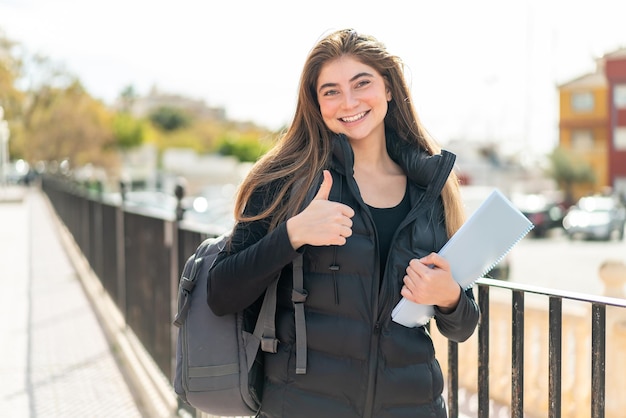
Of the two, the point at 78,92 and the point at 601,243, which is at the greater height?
the point at 78,92

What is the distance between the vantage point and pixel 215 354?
220 centimetres

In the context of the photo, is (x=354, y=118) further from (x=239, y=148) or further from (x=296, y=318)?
(x=239, y=148)

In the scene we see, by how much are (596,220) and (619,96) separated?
20.0 m

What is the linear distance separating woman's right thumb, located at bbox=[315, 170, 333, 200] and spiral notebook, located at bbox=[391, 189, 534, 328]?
1.10ft

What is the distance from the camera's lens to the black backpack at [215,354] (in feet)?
7.12

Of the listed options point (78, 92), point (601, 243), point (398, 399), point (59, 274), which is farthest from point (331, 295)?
point (78, 92)

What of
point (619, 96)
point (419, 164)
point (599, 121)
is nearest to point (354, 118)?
point (419, 164)

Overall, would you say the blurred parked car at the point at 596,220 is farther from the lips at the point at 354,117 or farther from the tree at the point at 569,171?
the lips at the point at 354,117

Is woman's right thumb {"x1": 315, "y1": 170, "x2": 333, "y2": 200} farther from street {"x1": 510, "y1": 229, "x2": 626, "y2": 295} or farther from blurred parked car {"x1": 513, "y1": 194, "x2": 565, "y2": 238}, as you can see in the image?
blurred parked car {"x1": 513, "y1": 194, "x2": 565, "y2": 238}

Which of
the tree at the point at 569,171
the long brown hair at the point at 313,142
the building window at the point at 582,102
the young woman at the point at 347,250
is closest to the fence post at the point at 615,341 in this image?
the long brown hair at the point at 313,142

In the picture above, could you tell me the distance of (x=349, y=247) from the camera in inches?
78.4

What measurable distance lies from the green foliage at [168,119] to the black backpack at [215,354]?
12486 cm

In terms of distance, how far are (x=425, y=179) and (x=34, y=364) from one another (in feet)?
17.9

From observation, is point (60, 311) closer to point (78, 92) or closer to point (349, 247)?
point (349, 247)
